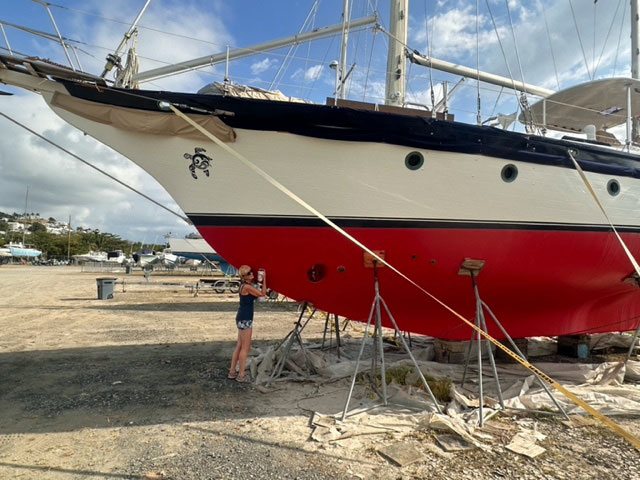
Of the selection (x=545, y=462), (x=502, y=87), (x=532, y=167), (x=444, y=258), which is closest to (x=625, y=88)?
(x=532, y=167)

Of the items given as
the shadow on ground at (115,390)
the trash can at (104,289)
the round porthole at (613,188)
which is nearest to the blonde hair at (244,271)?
the shadow on ground at (115,390)

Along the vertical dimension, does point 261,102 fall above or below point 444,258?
above

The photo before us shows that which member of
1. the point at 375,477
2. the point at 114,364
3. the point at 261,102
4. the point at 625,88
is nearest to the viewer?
the point at 375,477

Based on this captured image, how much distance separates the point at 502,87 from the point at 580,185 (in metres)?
7.84

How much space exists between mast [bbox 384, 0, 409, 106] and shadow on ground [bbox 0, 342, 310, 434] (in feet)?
22.5

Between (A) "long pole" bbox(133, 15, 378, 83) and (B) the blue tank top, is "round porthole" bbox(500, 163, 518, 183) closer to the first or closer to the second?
(B) the blue tank top

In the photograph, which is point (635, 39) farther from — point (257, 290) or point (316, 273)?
point (257, 290)

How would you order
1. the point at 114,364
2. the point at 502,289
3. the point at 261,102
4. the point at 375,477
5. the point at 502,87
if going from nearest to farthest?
the point at 375,477, the point at 261,102, the point at 502,289, the point at 114,364, the point at 502,87

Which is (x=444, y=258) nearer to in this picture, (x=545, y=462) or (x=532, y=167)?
(x=532, y=167)

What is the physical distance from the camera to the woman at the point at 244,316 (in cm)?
496

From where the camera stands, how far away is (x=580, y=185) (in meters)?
5.54

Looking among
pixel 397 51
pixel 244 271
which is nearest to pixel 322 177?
pixel 244 271

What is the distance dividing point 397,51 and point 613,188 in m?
5.58

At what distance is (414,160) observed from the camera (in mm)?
4883
